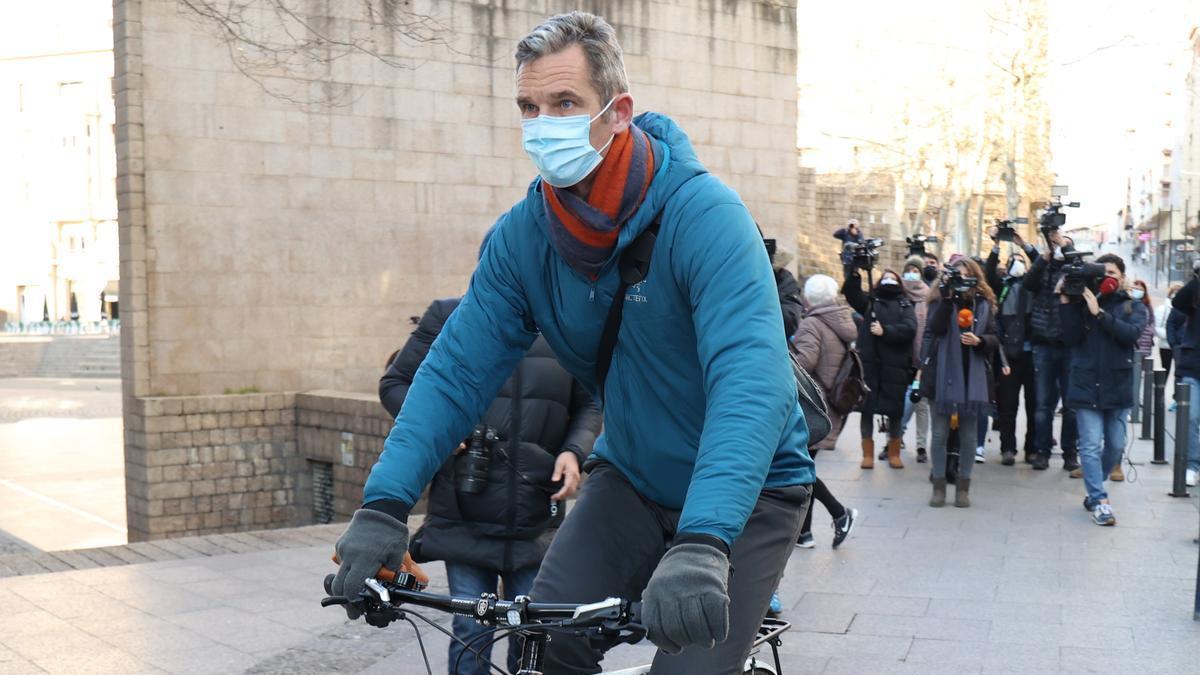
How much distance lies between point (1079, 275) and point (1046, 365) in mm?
2327

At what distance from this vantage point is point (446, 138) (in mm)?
16547

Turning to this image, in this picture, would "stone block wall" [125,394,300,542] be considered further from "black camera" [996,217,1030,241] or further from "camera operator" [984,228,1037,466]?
"black camera" [996,217,1030,241]

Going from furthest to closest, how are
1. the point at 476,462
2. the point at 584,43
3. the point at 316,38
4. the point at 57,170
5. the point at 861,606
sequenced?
the point at 57,170 < the point at 316,38 < the point at 861,606 < the point at 476,462 < the point at 584,43

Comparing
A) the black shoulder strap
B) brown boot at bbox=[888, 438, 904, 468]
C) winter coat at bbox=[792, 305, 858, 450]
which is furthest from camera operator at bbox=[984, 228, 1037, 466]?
the black shoulder strap

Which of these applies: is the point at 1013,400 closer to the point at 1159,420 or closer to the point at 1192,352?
the point at 1159,420

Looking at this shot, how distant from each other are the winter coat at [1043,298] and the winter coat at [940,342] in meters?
0.79

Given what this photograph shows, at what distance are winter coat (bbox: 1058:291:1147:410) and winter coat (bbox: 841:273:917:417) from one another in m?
2.04

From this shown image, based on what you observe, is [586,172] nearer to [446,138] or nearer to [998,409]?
[998,409]

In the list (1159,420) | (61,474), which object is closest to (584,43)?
(1159,420)

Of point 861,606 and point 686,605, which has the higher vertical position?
point 686,605

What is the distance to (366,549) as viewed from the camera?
8.39ft

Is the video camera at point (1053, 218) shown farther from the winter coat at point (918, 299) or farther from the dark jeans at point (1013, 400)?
the dark jeans at point (1013, 400)

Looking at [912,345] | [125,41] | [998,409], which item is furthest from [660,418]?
[125,41]

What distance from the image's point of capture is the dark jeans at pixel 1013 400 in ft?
41.3
